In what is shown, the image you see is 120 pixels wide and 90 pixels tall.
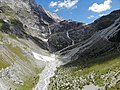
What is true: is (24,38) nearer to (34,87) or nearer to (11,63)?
(11,63)

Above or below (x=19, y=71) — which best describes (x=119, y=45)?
above

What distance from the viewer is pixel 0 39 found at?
130 metres

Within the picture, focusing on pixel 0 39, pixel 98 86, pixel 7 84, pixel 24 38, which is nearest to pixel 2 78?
pixel 7 84

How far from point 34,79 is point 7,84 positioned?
1861 cm

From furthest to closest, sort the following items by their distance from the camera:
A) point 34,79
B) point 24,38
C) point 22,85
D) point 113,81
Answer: point 24,38, point 34,79, point 22,85, point 113,81

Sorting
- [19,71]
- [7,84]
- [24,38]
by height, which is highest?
[24,38]

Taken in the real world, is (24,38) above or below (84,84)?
above

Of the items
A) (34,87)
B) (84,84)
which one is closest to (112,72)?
(84,84)

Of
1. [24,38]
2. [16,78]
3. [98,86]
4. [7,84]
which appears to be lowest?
[98,86]

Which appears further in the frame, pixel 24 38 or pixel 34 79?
pixel 24 38

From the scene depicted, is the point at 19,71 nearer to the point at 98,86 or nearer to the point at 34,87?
the point at 34,87

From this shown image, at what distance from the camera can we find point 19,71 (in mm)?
95750

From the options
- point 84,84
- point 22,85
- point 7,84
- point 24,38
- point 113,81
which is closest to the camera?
point 113,81

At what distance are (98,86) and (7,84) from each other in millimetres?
27409
